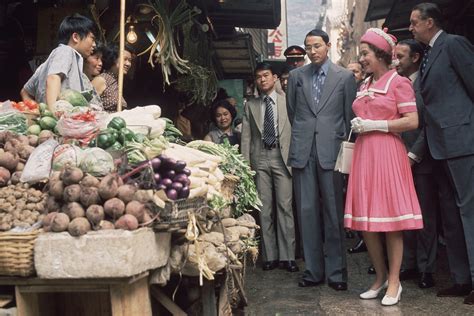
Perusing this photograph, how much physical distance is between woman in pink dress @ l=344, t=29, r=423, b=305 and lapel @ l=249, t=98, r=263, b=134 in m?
2.33

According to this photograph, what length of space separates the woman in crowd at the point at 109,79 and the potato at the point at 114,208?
308 cm

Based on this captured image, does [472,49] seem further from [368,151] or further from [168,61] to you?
[168,61]

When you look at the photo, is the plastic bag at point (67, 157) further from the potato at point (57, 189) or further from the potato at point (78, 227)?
the potato at point (78, 227)

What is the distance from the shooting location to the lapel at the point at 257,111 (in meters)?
8.05

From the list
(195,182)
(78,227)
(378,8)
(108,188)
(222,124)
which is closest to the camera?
(78,227)

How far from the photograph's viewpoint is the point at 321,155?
6.64 meters

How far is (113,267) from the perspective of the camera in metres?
3.61

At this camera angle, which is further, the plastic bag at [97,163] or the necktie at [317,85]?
the necktie at [317,85]

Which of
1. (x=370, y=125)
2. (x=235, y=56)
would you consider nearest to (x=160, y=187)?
(x=370, y=125)

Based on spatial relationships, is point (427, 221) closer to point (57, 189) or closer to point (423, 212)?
point (423, 212)

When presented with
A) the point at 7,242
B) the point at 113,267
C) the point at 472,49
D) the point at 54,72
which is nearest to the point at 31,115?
the point at 54,72

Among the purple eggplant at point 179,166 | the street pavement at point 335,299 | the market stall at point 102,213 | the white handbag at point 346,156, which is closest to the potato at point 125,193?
the market stall at point 102,213

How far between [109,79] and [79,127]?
2.65 metres

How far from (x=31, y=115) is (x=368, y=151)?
293cm
